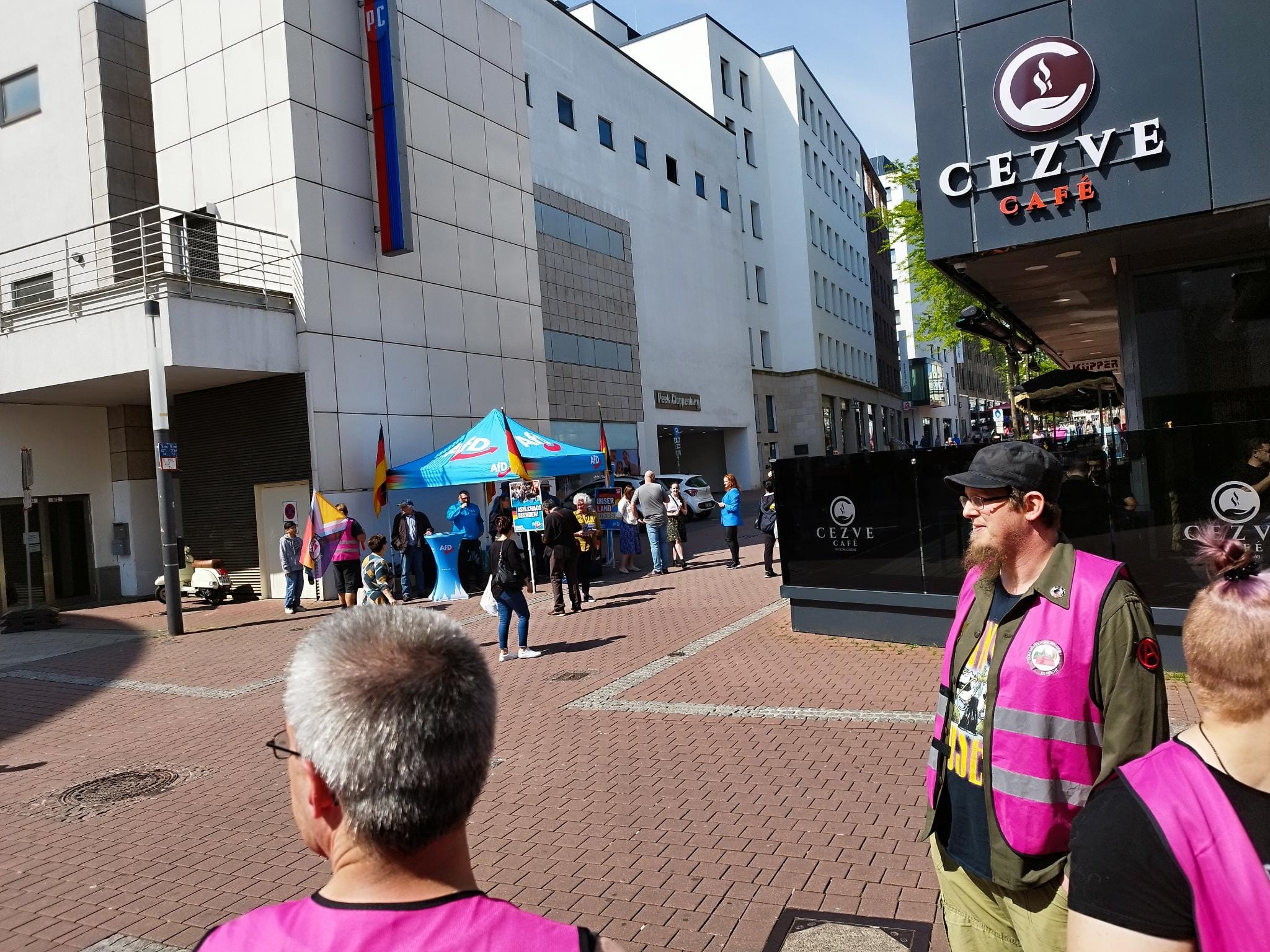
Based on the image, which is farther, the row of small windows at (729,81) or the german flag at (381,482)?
the row of small windows at (729,81)

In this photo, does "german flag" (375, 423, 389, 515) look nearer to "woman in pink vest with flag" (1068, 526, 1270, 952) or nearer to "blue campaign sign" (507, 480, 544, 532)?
"blue campaign sign" (507, 480, 544, 532)

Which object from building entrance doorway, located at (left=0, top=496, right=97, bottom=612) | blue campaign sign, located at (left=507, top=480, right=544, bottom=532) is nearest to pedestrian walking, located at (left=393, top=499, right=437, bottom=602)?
blue campaign sign, located at (left=507, top=480, right=544, bottom=532)

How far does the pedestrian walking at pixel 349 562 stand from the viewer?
50.7 feet

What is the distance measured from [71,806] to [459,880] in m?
6.42

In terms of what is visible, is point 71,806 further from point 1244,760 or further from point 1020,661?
point 1244,760

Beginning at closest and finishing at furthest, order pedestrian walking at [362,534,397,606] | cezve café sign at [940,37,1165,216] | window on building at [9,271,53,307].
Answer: cezve café sign at [940,37,1165,216] → pedestrian walking at [362,534,397,606] → window on building at [9,271,53,307]

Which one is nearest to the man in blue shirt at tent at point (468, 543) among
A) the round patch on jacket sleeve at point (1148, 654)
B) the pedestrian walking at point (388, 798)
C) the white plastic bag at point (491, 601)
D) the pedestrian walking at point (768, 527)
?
the pedestrian walking at point (768, 527)

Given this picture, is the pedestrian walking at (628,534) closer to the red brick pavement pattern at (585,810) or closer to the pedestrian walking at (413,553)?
the pedestrian walking at (413,553)

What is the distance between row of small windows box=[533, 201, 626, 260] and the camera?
28328mm

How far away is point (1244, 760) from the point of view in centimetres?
159

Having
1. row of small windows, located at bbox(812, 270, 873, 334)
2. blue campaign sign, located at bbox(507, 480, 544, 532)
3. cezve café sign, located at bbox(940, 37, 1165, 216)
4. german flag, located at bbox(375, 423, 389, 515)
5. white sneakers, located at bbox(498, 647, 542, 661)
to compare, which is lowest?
white sneakers, located at bbox(498, 647, 542, 661)

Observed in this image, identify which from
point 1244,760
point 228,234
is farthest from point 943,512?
point 228,234

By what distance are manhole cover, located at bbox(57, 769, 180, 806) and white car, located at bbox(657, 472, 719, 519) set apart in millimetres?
22005

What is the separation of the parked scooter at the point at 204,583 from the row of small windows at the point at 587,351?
11.7 meters
